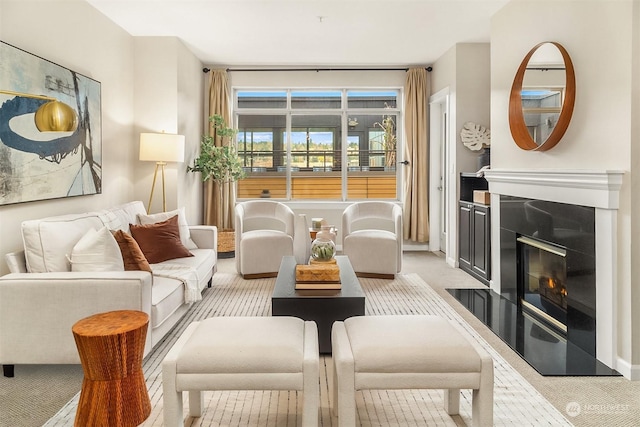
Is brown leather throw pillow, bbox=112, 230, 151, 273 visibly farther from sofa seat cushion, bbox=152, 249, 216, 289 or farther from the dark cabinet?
the dark cabinet

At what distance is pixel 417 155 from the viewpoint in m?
6.79

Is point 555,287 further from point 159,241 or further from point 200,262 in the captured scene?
point 159,241

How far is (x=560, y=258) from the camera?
3379 millimetres

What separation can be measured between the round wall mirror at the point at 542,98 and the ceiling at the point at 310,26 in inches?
37.6

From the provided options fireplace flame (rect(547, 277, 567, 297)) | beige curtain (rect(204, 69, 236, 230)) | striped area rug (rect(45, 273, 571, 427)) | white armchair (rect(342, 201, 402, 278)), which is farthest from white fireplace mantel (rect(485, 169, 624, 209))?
beige curtain (rect(204, 69, 236, 230))

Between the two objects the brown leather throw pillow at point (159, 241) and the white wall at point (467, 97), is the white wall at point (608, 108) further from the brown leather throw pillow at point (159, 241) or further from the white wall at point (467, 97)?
the brown leather throw pillow at point (159, 241)

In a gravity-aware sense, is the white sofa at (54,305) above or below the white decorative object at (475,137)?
below

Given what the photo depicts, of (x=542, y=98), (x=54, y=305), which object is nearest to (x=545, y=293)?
(x=542, y=98)

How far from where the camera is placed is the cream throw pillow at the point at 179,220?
4.27 meters

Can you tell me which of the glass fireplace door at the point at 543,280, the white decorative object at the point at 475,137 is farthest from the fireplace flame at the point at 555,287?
the white decorative object at the point at 475,137

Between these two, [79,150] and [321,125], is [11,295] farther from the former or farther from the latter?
[321,125]

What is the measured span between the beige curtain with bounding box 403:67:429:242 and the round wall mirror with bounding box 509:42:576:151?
2730 mm

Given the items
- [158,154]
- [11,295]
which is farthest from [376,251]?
[11,295]

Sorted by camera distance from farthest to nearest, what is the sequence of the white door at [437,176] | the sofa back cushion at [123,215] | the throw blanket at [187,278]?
the white door at [437,176] → the sofa back cushion at [123,215] → the throw blanket at [187,278]
